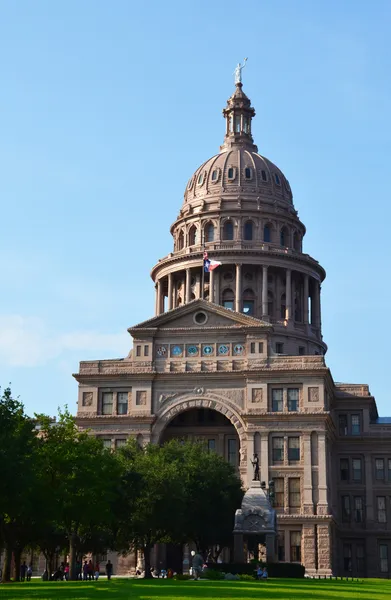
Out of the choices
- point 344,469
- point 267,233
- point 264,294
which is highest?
point 267,233

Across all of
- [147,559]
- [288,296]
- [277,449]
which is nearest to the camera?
[147,559]

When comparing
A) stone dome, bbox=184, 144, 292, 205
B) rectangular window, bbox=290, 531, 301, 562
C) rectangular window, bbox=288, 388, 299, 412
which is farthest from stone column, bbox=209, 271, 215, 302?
rectangular window, bbox=290, 531, 301, 562

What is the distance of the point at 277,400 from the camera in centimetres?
9544

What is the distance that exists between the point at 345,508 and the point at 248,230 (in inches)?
1501

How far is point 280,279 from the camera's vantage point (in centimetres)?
12231

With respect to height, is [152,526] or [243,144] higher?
[243,144]

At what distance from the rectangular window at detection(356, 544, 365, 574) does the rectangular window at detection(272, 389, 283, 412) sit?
20.8 meters

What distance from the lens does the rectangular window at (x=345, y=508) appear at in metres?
106

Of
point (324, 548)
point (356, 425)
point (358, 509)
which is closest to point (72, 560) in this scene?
point (324, 548)

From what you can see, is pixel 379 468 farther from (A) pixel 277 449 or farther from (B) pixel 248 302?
(B) pixel 248 302

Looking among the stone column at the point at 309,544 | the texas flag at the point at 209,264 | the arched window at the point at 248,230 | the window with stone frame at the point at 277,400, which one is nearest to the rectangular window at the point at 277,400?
the window with stone frame at the point at 277,400

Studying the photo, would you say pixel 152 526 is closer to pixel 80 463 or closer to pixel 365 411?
pixel 80 463

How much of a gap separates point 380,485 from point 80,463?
47.6 metres

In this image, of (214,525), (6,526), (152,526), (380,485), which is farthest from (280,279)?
(6,526)
